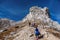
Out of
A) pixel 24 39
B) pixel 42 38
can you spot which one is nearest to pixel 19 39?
pixel 24 39

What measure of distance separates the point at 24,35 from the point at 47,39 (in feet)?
23.9

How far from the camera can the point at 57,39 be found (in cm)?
4156

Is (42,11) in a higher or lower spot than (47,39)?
higher

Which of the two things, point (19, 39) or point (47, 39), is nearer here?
point (47, 39)

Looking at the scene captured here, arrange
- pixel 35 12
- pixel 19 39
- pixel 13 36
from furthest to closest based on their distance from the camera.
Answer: pixel 35 12 → pixel 13 36 → pixel 19 39

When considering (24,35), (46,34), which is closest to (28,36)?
(24,35)

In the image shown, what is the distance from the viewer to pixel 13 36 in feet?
159

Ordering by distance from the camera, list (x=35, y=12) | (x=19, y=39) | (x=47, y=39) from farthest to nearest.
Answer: (x=35, y=12) < (x=19, y=39) < (x=47, y=39)

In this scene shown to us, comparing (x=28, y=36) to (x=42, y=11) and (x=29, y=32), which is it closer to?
(x=29, y=32)

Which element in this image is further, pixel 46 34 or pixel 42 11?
pixel 42 11

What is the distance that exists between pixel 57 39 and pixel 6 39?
42.6ft

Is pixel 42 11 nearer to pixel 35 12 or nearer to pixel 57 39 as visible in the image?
pixel 35 12

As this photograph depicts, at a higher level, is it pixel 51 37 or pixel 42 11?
pixel 42 11

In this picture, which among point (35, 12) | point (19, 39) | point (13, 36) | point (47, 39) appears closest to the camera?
point (47, 39)
